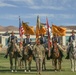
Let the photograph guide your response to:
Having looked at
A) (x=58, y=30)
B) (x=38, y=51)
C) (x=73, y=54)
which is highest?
(x=58, y=30)

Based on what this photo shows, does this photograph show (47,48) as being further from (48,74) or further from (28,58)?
(48,74)

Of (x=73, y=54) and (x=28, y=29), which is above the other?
(x=28, y=29)

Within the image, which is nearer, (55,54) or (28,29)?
(55,54)

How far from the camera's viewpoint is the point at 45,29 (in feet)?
104

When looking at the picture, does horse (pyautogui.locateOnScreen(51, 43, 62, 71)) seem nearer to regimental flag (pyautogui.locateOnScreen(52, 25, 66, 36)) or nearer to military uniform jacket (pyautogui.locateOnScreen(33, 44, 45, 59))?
military uniform jacket (pyautogui.locateOnScreen(33, 44, 45, 59))

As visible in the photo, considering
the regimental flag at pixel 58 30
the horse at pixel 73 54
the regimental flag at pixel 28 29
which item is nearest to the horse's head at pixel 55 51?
the horse at pixel 73 54

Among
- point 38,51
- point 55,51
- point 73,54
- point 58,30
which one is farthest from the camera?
point 58,30

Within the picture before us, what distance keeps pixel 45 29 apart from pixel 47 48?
4117mm

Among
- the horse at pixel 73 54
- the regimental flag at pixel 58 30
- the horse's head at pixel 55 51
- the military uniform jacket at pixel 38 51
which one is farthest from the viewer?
the regimental flag at pixel 58 30

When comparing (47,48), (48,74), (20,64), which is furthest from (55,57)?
(20,64)

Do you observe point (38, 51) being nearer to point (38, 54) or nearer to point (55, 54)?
point (38, 54)

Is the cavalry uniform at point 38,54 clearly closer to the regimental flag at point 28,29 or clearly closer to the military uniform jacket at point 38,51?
the military uniform jacket at point 38,51

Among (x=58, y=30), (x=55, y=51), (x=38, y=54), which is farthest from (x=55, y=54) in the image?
(x=58, y=30)

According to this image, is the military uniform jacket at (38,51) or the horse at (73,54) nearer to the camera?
the military uniform jacket at (38,51)
